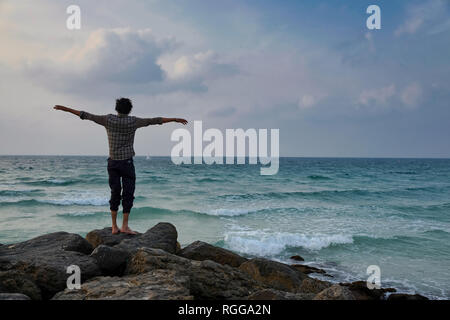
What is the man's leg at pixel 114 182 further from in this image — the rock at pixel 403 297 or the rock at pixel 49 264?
the rock at pixel 403 297

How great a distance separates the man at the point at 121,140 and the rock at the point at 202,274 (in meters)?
1.31

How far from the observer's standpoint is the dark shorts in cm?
524

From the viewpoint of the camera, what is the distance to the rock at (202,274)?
4.17 metres

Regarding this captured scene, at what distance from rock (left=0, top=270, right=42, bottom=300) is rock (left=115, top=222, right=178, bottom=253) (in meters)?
1.70

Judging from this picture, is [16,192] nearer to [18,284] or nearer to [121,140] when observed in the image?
[121,140]

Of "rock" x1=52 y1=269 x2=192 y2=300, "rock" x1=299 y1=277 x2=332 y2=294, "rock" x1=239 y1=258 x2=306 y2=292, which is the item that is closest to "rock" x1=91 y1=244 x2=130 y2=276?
"rock" x1=52 y1=269 x2=192 y2=300

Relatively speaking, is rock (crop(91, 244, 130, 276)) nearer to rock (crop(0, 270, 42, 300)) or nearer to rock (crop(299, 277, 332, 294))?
rock (crop(0, 270, 42, 300))

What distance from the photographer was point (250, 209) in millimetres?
19734

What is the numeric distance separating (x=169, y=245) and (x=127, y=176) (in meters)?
1.83

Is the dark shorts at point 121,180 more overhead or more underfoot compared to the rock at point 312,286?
more overhead

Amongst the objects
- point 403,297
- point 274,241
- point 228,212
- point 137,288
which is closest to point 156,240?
point 137,288

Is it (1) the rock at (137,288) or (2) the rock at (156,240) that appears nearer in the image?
(1) the rock at (137,288)

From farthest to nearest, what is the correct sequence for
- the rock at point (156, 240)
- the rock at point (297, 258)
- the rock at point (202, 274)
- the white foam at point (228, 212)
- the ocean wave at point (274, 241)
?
1. the white foam at point (228, 212)
2. the ocean wave at point (274, 241)
3. the rock at point (297, 258)
4. the rock at point (156, 240)
5. the rock at point (202, 274)

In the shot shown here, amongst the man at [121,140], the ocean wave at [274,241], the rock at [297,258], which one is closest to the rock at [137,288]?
the man at [121,140]
